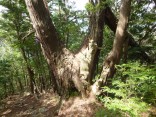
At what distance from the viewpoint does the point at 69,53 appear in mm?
5816

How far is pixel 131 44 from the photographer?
8.30m

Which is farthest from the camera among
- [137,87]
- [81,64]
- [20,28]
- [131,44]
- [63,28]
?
[20,28]

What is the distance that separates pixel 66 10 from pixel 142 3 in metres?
5.17

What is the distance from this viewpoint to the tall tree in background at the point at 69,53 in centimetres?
534

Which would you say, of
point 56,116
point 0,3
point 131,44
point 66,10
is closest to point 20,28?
point 0,3

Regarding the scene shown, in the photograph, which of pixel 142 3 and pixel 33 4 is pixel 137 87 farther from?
pixel 142 3

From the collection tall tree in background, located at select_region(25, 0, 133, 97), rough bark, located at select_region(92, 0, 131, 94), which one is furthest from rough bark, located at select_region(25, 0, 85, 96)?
rough bark, located at select_region(92, 0, 131, 94)

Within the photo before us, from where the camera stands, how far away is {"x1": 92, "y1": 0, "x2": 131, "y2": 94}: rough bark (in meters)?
5.32

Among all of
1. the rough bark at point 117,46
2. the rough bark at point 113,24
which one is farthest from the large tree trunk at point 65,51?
the rough bark at point 113,24

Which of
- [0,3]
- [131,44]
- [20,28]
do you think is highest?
[0,3]

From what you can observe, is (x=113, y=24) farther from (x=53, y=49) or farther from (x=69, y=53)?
(x=53, y=49)

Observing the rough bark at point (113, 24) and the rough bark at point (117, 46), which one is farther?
the rough bark at point (113, 24)

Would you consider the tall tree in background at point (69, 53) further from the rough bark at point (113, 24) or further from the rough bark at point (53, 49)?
the rough bark at point (113, 24)

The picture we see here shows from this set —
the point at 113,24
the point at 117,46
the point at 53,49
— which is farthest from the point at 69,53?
the point at 113,24
